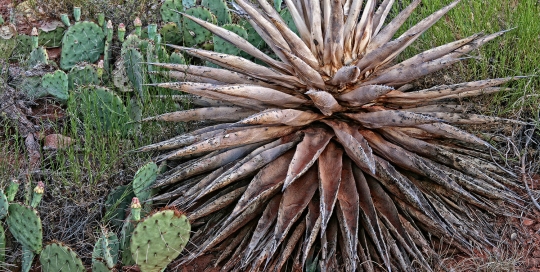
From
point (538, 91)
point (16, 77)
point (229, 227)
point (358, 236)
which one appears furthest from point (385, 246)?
point (16, 77)

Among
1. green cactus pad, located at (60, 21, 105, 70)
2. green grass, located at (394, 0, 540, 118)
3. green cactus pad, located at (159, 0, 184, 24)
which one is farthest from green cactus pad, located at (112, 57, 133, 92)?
green grass, located at (394, 0, 540, 118)

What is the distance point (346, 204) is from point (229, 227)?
545 mm

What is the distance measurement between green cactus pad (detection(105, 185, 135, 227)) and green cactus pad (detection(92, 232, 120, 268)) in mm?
292

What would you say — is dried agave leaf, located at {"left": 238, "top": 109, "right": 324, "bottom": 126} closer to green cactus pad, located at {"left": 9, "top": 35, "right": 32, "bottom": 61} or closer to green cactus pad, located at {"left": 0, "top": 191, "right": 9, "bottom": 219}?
green cactus pad, located at {"left": 0, "top": 191, "right": 9, "bottom": 219}

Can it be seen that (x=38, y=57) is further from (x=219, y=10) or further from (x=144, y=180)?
(x=144, y=180)

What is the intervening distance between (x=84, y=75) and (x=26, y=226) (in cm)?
144

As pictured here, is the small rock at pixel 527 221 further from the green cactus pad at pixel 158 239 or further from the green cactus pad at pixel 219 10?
the green cactus pad at pixel 219 10

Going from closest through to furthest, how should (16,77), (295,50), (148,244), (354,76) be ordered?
(148,244)
(354,76)
(295,50)
(16,77)

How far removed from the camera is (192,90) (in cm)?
291

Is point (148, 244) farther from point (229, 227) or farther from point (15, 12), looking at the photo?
point (15, 12)

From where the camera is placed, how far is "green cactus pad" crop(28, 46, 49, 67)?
4062 mm

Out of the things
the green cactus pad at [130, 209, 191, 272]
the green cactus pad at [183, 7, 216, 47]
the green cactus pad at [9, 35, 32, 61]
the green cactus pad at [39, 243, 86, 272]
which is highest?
the green cactus pad at [9, 35, 32, 61]

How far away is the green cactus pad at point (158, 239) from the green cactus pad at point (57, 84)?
1615 millimetres

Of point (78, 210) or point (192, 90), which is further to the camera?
point (78, 210)
